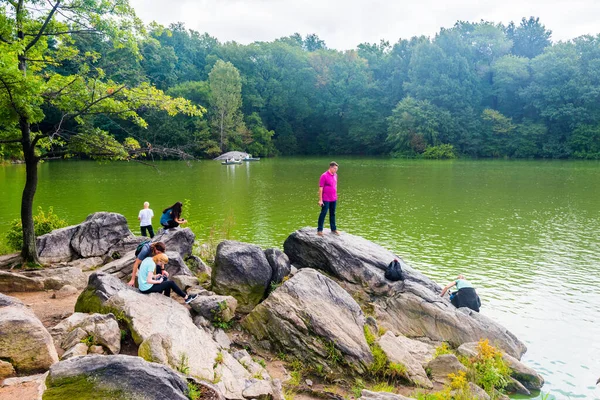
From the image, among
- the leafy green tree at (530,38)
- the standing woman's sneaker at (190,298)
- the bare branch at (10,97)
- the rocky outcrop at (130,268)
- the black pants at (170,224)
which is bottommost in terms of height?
the standing woman's sneaker at (190,298)

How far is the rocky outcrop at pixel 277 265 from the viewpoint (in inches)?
489

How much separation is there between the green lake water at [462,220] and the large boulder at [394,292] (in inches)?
53.9

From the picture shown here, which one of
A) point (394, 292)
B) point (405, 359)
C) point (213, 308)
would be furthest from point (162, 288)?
point (394, 292)

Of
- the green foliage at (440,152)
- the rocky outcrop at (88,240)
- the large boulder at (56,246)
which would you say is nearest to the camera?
Result: the large boulder at (56,246)

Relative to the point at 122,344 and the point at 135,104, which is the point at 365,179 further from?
the point at 122,344

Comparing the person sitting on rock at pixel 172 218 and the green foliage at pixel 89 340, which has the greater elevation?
the person sitting on rock at pixel 172 218

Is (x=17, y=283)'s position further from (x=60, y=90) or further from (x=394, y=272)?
(x=394, y=272)

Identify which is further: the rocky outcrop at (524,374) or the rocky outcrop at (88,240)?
the rocky outcrop at (88,240)

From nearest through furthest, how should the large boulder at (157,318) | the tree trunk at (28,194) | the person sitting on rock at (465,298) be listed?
the large boulder at (157,318), the tree trunk at (28,194), the person sitting on rock at (465,298)

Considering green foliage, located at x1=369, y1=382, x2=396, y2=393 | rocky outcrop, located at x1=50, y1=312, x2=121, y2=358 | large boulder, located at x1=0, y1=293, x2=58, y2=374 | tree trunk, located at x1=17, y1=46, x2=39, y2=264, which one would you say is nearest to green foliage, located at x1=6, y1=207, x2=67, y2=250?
tree trunk, located at x1=17, y1=46, x2=39, y2=264

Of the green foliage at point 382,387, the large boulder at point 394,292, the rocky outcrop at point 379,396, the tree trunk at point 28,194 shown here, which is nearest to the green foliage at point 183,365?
the rocky outcrop at point 379,396

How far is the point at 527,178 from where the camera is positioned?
4753 cm

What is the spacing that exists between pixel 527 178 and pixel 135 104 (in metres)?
45.0

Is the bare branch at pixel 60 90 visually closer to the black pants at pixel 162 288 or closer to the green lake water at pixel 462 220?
the green lake water at pixel 462 220
